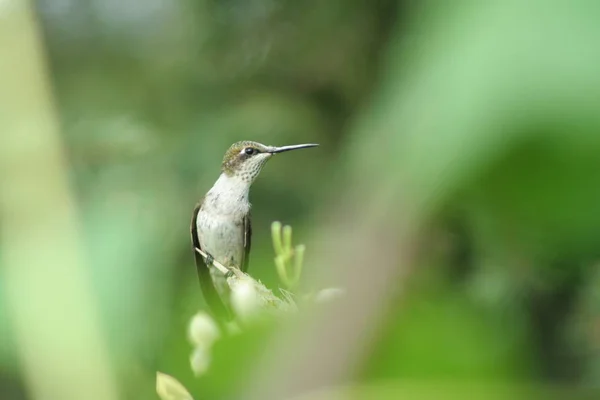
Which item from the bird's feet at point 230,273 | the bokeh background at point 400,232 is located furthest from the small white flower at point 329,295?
the bird's feet at point 230,273

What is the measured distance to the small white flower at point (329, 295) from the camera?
3.4 inches

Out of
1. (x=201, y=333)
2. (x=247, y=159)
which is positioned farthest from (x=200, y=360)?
(x=247, y=159)

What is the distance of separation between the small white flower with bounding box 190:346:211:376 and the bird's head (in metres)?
0.31

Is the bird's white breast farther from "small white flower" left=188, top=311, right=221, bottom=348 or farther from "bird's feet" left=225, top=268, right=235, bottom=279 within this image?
"small white flower" left=188, top=311, right=221, bottom=348

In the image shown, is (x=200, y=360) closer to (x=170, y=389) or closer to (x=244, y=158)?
(x=170, y=389)

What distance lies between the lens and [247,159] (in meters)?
0.44

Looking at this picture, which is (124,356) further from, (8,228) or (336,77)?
(336,77)

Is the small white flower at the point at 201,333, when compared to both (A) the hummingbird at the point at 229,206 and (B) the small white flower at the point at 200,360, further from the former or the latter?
(A) the hummingbird at the point at 229,206

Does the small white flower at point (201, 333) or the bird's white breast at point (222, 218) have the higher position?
the bird's white breast at point (222, 218)

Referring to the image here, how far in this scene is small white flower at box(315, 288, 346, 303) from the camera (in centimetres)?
9

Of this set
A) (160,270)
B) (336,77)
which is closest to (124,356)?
(160,270)

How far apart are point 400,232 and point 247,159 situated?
354 millimetres

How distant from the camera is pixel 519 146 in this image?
9 cm

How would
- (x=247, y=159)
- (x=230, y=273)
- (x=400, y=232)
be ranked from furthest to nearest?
(x=247, y=159) < (x=230, y=273) < (x=400, y=232)
